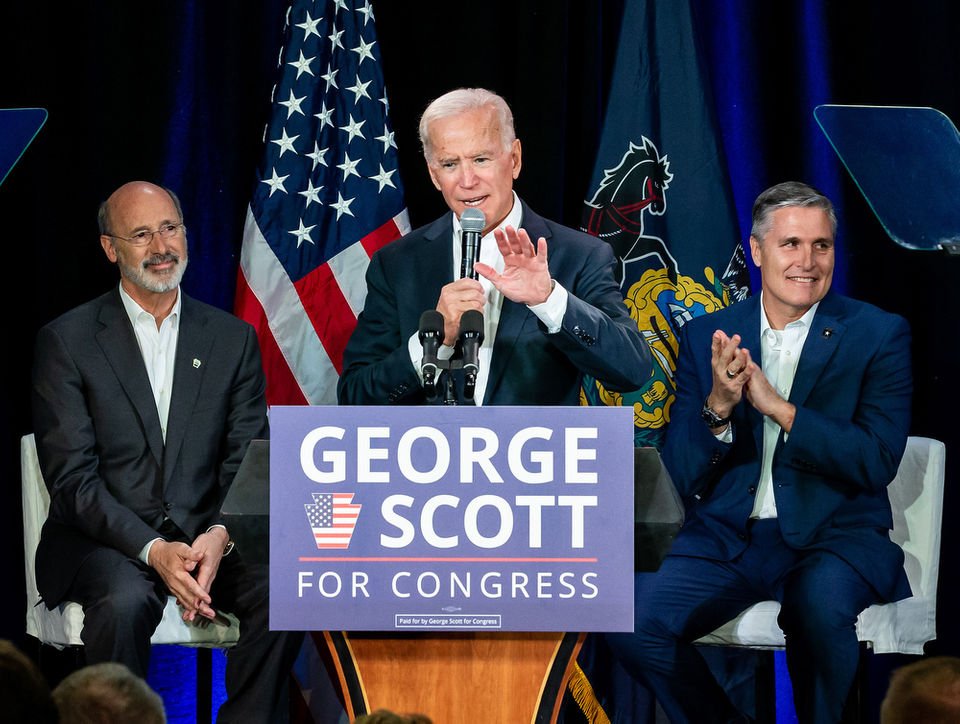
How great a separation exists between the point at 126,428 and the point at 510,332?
116 cm

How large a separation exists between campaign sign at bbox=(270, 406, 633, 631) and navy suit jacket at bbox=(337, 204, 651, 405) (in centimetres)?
92

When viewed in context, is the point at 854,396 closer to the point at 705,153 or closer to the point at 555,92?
the point at 705,153

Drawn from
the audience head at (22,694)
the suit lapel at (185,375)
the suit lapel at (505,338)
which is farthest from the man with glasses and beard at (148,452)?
the audience head at (22,694)

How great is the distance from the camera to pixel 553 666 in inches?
117

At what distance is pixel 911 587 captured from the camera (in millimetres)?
4102

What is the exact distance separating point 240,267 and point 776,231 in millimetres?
1800

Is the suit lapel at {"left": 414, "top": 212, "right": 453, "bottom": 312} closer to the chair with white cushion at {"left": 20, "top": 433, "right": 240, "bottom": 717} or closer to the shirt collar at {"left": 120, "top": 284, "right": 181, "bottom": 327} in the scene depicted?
the shirt collar at {"left": 120, "top": 284, "right": 181, "bottom": 327}

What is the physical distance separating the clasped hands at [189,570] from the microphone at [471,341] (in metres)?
1.34

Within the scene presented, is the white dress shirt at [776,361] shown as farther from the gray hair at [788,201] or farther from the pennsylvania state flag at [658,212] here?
the pennsylvania state flag at [658,212]

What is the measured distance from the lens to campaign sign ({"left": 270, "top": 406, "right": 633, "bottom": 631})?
2812 millimetres

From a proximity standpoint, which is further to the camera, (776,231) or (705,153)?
(705,153)

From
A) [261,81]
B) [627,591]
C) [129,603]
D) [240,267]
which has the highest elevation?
[261,81]

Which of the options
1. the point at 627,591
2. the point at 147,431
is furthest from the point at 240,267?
the point at 627,591

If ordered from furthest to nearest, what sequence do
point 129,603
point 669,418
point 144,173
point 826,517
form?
point 144,173
point 669,418
point 826,517
point 129,603
